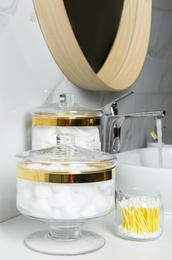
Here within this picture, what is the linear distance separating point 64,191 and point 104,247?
148 mm

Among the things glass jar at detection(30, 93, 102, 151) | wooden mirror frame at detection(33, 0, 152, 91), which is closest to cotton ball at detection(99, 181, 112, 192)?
glass jar at detection(30, 93, 102, 151)

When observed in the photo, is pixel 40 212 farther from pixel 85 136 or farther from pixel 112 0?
pixel 112 0

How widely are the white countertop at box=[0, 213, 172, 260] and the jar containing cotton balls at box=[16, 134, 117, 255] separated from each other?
2 cm

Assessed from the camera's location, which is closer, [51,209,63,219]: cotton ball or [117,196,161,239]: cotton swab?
[51,209,63,219]: cotton ball

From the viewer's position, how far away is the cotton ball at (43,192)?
79 centimetres

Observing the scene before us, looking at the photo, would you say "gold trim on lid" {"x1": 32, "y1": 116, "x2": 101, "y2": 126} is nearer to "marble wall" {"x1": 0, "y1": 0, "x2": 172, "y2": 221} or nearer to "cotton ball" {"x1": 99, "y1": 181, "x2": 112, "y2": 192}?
"marble wall" {"x1": 0, "y1": 0, "x2": 172, "y2": 221}

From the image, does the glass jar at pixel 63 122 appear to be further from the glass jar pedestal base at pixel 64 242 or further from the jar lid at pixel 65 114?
the glass jar pedestal base at pixel 64 242

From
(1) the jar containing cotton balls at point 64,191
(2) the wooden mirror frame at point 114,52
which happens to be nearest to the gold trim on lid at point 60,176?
(1) the jar containing cotton balls at point 64,191

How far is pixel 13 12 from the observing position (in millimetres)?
992

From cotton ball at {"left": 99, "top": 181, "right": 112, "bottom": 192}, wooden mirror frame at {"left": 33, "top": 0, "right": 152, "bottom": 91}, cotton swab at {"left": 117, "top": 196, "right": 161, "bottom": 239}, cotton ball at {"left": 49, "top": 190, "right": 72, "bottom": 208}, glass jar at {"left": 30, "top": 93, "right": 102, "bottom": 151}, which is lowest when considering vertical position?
cotton swab at {"left": 117, "top": 196, "right": 161, "bottom": 239}

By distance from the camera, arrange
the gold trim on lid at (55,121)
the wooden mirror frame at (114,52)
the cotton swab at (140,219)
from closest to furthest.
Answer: the cotton swab at (140,219), the gold trim on lid at (55,121), the wooden mirror frame at (114,52)

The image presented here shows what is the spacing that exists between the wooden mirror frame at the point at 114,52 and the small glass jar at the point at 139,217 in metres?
0.40

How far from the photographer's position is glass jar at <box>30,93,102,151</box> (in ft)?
3.34

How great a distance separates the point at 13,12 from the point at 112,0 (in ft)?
1.79
